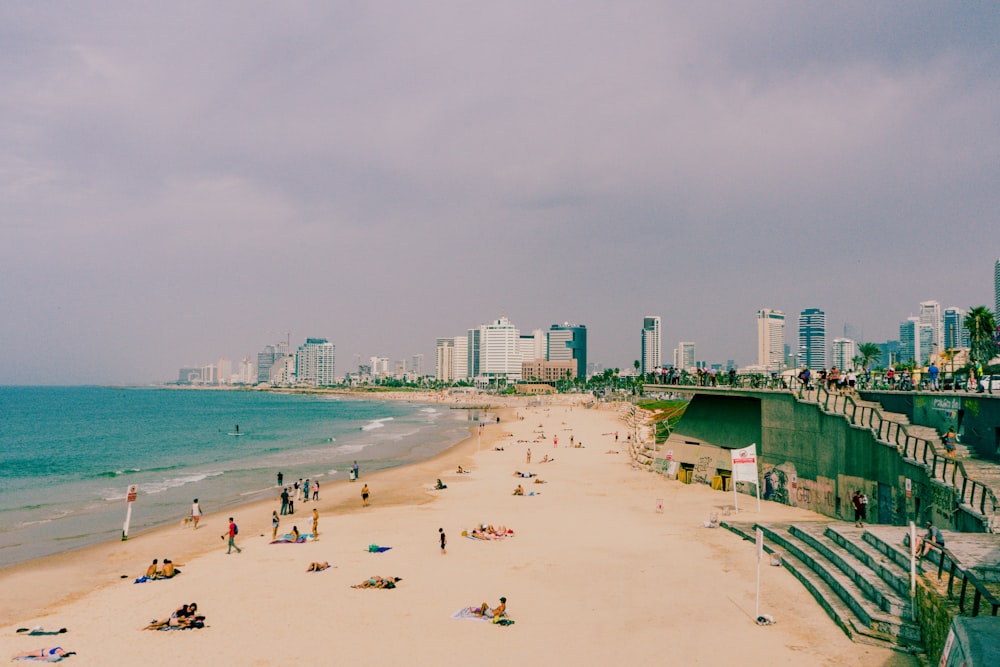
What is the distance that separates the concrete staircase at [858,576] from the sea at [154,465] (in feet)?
104

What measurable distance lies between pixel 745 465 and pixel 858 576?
1190cm

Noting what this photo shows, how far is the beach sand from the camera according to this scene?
15.6m

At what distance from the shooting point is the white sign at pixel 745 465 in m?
28.2

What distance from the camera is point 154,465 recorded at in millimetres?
62031

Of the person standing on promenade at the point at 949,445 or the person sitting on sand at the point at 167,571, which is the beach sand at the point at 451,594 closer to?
the person sitting on sand at the point at 167,571

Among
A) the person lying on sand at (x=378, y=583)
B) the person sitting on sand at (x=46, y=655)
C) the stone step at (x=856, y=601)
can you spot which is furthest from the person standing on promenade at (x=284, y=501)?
the stone step at (x=856, y=601)

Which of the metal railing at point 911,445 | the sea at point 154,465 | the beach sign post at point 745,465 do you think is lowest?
the sea at point 154,465

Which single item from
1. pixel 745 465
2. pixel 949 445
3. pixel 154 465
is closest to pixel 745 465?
pixel 745 465

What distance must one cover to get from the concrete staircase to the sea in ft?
104

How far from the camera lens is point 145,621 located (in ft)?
61.3

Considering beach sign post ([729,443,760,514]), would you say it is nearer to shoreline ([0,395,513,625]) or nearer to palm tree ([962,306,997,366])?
shoreline ([0,395,513,625])

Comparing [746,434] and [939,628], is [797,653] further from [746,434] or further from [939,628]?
[746,434]

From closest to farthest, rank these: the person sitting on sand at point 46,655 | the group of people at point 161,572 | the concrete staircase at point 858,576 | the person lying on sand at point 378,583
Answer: the concrete staircase at point 858,576, the person sitting on sand at point 46,655, the person lying on sand at point 378,583, the group of people at point 161,572

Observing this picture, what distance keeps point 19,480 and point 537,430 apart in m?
60.9
